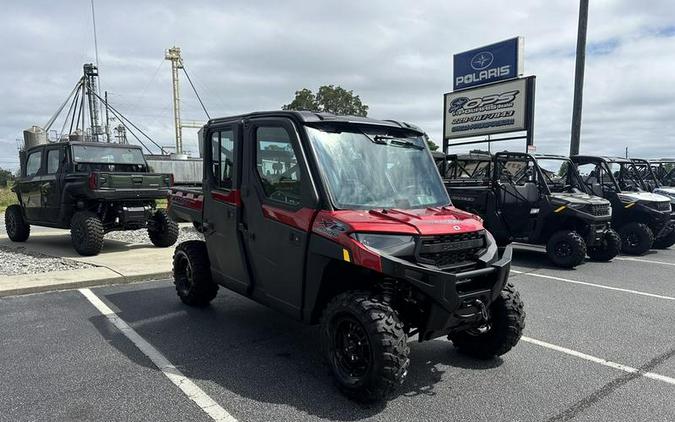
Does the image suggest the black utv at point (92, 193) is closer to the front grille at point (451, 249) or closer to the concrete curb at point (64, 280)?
the concrete curb at point (64, 280)

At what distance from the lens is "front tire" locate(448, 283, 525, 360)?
4.19m

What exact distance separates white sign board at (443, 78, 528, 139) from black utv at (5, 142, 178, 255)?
11413mm

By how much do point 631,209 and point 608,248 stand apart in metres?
1.84

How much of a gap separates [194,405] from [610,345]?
3.92 meters

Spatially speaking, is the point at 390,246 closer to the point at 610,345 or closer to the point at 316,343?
the point at 316,343

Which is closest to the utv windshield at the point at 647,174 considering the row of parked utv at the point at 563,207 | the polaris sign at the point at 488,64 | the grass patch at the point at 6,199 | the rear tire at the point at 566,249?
the row of parked utv at the point at 563,207

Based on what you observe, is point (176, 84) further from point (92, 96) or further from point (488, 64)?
point (488, 64)

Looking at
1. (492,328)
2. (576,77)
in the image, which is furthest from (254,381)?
(576,77)

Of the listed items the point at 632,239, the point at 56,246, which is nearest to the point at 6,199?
the point at 56,246

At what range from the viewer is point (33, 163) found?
10.8m

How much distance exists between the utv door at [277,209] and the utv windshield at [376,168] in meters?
0.21

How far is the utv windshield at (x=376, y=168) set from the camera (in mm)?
4023

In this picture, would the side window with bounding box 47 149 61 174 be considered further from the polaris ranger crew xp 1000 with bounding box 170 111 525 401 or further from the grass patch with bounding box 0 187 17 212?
the grass patch with bounding box 0 187 17 212

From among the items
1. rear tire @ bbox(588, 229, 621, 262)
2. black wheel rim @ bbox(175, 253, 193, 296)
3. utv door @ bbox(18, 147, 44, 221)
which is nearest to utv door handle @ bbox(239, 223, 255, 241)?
black wheel rim @ bbox(175, 253, 193, 296)
